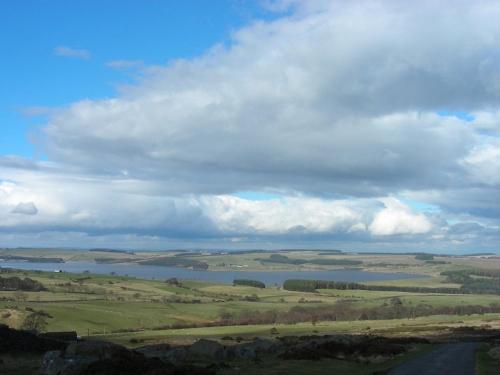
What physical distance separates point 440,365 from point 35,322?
288ft

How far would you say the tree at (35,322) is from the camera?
356 ft

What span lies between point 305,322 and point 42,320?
204ft

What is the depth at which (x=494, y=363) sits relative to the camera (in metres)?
45.9

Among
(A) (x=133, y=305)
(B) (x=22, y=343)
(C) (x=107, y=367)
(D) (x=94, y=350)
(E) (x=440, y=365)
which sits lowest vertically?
(A) (x=133, y=305)

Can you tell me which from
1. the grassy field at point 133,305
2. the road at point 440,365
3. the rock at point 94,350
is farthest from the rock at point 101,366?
the grassy field at point 133,305

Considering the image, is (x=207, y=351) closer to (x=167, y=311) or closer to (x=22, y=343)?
(x=22, y=343)

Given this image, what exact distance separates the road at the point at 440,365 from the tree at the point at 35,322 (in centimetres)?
7919

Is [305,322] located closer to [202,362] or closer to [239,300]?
[239,300]

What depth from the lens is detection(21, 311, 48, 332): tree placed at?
10862 cm

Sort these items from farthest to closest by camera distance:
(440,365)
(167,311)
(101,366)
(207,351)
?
1. (167,311)
2. (207,351)
3. (440,365)
4. (101,366)

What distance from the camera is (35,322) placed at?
11125cm

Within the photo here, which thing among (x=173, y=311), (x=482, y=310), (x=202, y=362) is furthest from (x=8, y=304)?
(x=482, y=310)

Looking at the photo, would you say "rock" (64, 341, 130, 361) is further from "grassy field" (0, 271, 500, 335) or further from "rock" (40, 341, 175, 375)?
"grassy field" (0, 271, 500, 335)

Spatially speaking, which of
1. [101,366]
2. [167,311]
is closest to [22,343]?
[101,366]
